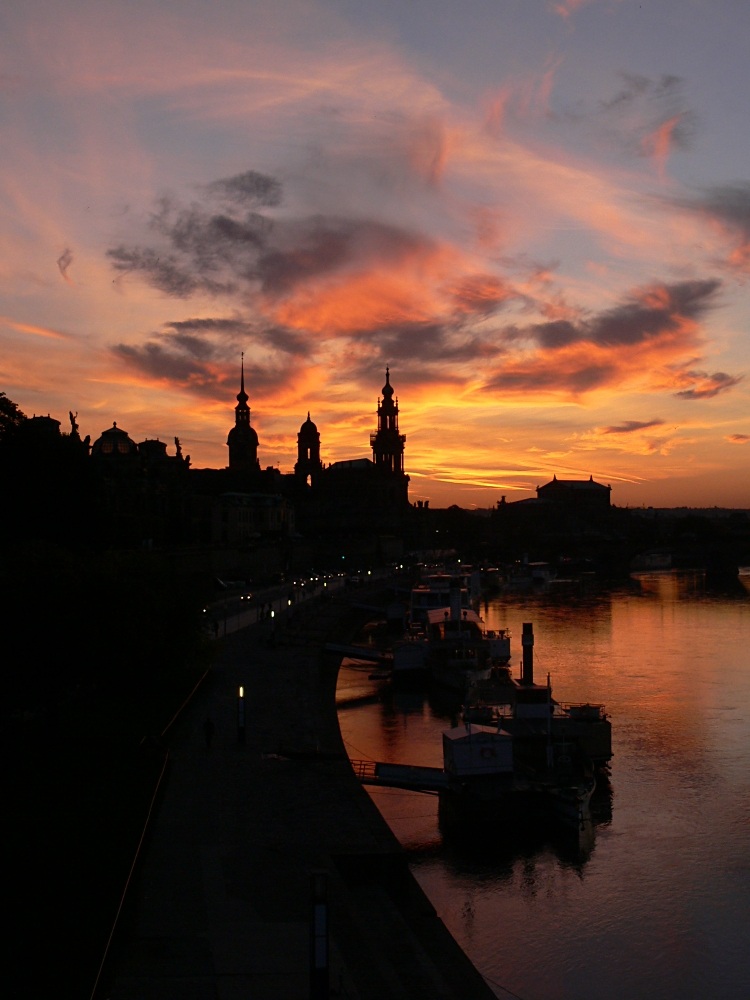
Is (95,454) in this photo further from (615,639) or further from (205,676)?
(205,676)

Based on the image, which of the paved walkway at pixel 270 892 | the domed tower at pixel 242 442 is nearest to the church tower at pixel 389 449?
the domed tower at pixel 242 442

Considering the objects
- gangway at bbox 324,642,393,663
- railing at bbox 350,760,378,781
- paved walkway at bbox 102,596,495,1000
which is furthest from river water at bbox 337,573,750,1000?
gangway at bbox 324,642,393,663

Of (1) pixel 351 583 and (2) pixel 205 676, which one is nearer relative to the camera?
(2) pixel 205 676

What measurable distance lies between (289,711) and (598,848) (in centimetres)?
1172

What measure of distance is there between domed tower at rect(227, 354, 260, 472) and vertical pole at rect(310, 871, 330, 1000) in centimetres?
16310

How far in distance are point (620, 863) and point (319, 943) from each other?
47.3ft

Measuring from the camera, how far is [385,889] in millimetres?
19391

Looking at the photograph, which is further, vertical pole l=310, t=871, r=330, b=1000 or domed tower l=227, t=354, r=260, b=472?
domed tower l=227, t=354, r=260, b=472

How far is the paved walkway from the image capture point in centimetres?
1445

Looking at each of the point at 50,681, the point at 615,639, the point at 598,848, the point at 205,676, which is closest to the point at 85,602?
the point at 50,681

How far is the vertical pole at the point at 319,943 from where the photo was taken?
13336 millimetres

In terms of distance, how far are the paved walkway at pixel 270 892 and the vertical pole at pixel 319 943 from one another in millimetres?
42

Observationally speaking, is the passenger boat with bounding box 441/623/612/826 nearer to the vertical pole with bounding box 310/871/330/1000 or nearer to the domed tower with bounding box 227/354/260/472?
the vertical pole with bounding box 310/871/330/1000

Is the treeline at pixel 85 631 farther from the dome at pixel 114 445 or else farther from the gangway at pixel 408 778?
the dome at pixel 114 445
